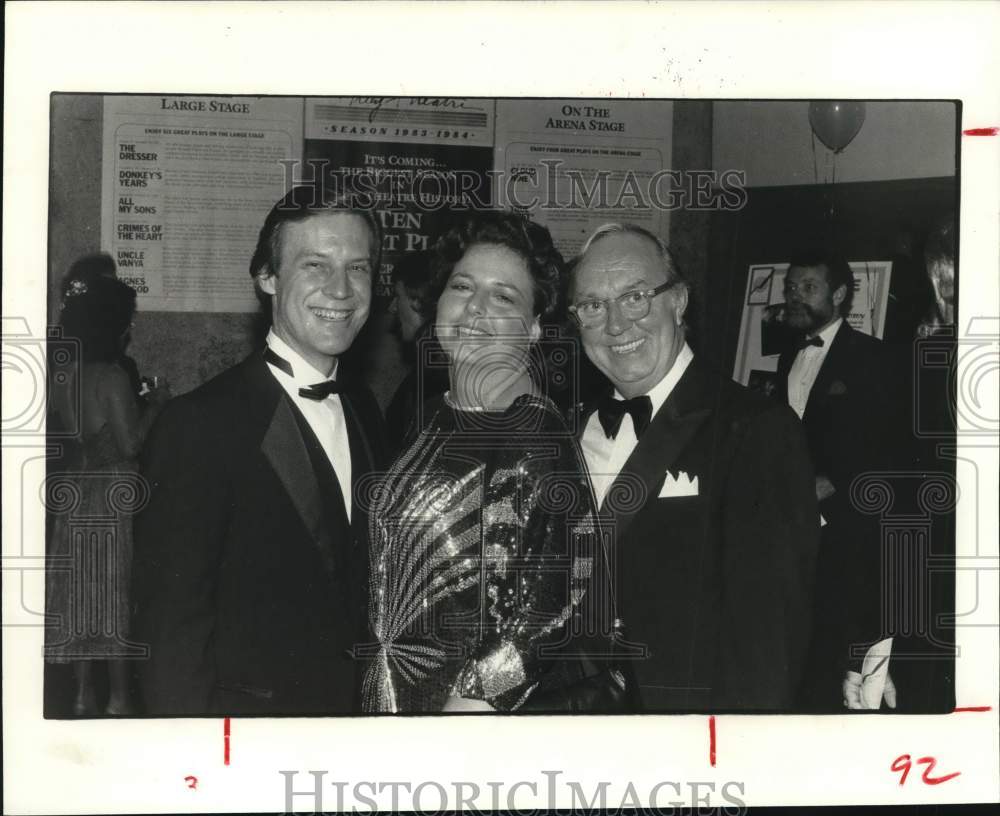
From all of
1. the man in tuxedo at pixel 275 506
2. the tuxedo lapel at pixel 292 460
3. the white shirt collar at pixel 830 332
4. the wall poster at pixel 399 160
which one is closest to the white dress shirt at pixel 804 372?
the white shirt collar at pixel 830 332

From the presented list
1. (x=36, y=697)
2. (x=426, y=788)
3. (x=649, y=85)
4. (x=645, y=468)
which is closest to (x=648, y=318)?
(x=645, y=468)

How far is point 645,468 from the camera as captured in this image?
2.22 meters

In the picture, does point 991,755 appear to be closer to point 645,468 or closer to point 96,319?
point 645,468

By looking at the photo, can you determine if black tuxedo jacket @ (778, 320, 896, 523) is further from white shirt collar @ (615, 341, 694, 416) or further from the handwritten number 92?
the handwritten number 92

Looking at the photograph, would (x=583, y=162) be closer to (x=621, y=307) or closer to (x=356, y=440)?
(x=621, y=307)

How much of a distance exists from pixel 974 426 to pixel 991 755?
728 mm

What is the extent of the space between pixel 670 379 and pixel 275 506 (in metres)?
0.88

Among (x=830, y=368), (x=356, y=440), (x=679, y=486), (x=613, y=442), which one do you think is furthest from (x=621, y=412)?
(x=356, y=440)

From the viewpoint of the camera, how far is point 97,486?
7.26ft

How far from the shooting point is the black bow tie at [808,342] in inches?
88.4

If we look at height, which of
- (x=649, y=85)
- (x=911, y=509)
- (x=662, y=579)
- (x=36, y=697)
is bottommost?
(x=36, y=697)

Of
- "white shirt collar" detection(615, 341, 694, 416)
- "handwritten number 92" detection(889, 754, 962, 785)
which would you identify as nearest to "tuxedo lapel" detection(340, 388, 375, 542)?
"white shirt collar" detection(615, 341, 694, 416)

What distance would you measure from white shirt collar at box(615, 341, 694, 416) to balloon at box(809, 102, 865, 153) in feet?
1.79

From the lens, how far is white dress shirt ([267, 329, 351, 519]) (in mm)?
Result: 2207
